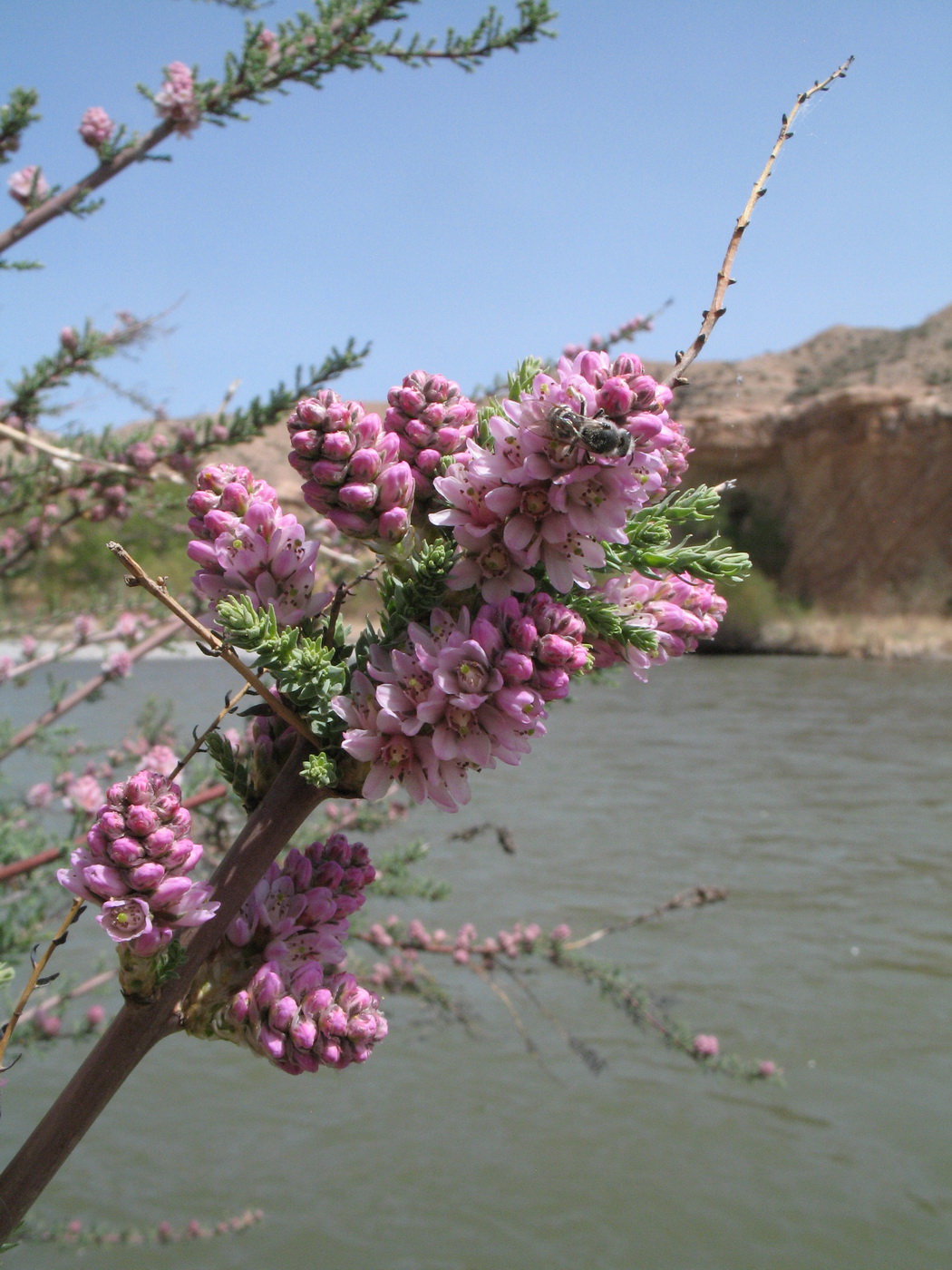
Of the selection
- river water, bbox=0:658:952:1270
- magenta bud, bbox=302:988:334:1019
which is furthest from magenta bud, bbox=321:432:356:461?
river water, bbox=0:658:952:1270

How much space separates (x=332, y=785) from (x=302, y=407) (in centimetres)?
31

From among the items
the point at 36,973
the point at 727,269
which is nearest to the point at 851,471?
the point at 727,269

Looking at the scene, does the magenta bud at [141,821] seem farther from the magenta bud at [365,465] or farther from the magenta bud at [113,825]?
the magenta bud at [365,465]

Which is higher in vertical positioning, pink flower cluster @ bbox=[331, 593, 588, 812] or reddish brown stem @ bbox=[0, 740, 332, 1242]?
pink flower cluster @ bbox=[331, 593, 588, 812]

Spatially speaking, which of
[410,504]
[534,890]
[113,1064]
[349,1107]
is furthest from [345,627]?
[534,890]

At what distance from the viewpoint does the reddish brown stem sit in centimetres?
72

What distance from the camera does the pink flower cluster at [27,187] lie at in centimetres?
284

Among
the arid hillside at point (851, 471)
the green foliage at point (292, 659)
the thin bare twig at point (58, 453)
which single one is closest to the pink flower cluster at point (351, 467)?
the green foliage at point (292, 659)

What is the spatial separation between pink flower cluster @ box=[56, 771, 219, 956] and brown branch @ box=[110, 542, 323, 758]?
104 mm

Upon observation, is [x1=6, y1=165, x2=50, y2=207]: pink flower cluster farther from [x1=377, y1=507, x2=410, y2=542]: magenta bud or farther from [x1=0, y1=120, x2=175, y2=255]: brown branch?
[x1=377, y1=507, x2=410, y2=542]: magenta bud

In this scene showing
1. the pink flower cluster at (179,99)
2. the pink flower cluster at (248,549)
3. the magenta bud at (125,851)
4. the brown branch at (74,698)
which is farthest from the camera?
the brown branch at (74,698)

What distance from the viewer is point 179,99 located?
9.52 ft

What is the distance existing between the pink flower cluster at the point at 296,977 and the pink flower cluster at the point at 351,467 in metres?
0.29

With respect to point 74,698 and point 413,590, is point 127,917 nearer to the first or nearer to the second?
point 413,590
